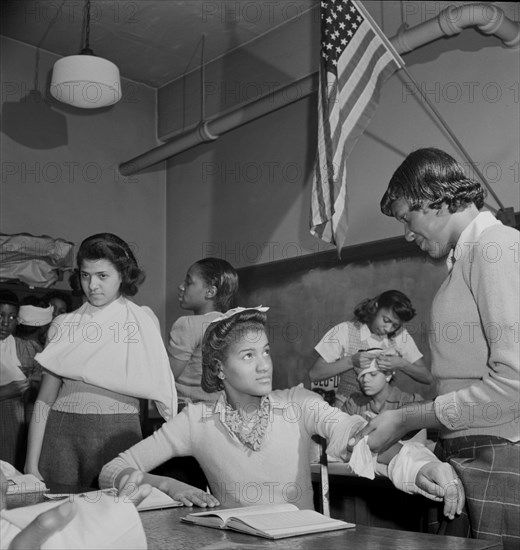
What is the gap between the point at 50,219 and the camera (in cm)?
659

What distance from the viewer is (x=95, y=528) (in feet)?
3.97

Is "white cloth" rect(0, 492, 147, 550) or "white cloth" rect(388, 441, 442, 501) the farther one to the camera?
"white cloth" rect(388, 441, 442, 501)

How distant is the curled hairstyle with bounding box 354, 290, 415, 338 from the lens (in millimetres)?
4523

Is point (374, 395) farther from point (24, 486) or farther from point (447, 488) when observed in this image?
point (447, 488)

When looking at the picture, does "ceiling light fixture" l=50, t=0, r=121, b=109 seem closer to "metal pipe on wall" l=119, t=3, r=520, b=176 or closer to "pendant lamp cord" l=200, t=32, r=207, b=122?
"metal pipe on wall" l=119, t=3, r=520, b=176

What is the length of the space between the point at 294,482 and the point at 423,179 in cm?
103

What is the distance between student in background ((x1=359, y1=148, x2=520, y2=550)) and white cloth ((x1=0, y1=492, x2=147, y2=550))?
2.25 ft

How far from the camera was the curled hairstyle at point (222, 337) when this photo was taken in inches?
97.0

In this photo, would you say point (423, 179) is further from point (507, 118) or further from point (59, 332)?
point (507, 118)

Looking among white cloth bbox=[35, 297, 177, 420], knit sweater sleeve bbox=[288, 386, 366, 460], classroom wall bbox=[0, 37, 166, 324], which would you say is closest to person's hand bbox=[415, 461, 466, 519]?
knit sweater sleeve bbox=[288, 386, 366, 460]

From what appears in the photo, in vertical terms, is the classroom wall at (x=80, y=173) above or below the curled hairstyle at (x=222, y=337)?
above

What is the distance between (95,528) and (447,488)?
743mm

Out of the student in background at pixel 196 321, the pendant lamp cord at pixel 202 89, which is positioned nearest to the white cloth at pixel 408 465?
the student in background at pixel 196 321

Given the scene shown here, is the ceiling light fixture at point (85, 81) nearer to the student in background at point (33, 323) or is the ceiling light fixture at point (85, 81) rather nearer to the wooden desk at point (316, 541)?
the student in background at point (33, 323)
